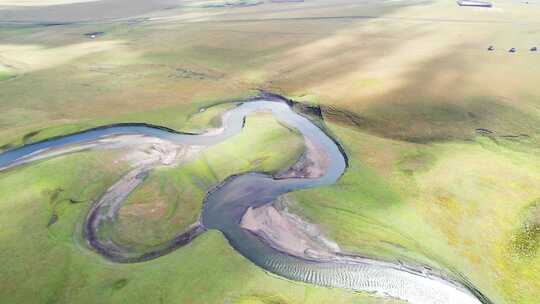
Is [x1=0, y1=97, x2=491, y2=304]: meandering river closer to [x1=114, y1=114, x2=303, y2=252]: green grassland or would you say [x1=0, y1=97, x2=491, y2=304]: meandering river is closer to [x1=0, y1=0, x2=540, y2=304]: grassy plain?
[x1=114, y1=114, x2=303, y2=252]: green grassland

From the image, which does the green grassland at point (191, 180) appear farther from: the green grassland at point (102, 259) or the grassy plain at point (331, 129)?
the grassy plain at point (331, 129)

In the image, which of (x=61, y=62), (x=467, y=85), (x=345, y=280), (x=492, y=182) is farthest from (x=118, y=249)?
(x=61, y=62)

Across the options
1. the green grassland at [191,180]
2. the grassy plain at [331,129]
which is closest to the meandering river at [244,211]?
the green grassland at [191,180]

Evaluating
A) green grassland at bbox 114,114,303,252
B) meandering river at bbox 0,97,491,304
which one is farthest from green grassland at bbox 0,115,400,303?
meandering river at bbox 0,97,491,304

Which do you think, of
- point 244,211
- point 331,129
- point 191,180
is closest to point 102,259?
point 191,180

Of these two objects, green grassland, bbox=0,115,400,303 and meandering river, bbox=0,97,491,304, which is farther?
meandering river, bbox=0,97,491,304

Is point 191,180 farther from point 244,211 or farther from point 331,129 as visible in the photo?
point 331,129
